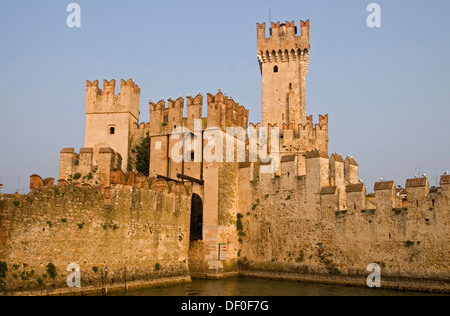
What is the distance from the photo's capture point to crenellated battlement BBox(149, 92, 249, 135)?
3122 centimetres

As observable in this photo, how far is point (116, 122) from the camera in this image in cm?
3591

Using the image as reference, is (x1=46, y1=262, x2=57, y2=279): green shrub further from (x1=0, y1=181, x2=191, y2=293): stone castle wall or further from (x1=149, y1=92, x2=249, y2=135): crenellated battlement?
(x1=149, y1=92, x2=249, y2=135): crenellated battlement

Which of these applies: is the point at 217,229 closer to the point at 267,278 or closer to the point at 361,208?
the point at 267,278

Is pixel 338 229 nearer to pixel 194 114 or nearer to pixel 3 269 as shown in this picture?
pixel 194 114

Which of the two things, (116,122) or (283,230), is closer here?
(283,230)

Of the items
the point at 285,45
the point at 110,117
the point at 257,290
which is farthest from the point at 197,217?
the point at 285,45

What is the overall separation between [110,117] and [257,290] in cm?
1854

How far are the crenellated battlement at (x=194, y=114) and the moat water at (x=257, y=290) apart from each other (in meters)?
10.4

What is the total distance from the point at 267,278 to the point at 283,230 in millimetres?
3133

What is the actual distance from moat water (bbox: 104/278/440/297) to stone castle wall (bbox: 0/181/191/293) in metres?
1.21

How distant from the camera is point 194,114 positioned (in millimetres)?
32125

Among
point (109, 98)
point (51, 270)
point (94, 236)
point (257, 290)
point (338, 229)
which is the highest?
point (109, 98)

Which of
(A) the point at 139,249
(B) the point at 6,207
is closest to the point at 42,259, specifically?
(B) the point at 6,207

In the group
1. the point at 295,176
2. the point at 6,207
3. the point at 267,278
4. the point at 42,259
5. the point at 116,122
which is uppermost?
the point at 116,122
